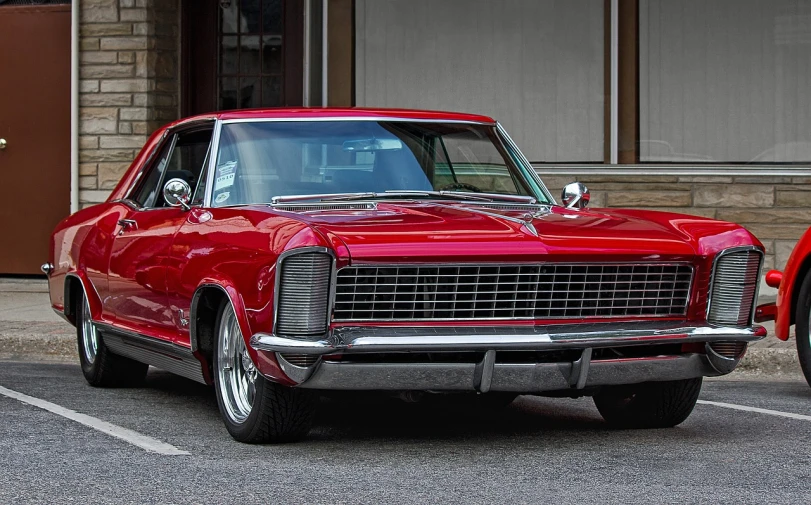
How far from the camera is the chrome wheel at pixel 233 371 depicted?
5.80 meters

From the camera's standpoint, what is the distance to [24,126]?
44.0 feet

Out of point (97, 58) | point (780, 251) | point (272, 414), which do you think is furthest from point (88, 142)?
point (272, 414)

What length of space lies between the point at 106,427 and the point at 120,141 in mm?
7086

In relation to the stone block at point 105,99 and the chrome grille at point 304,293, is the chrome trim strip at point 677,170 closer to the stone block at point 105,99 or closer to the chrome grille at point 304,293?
the stone block at point 105,99

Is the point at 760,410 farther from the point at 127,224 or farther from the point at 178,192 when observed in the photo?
the point at 127,224

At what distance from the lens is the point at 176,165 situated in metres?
7.37

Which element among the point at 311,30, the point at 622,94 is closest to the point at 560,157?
the point at 622,94

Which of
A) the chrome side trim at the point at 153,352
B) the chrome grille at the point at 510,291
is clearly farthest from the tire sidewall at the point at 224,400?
the chrome grille at the point at 510,291

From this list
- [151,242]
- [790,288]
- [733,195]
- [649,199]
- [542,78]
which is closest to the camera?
[151,242]

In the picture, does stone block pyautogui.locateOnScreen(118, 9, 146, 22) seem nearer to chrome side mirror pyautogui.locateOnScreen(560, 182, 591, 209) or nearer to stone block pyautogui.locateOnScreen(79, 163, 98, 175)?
stone block pyautogui.locateOnScreen(79, 163, 98, 175)

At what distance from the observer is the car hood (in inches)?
208

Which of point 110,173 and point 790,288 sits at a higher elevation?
point 110,173

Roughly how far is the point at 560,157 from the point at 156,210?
21.1 ft

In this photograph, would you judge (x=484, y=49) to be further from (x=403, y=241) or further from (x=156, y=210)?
(x=403, y=241)
